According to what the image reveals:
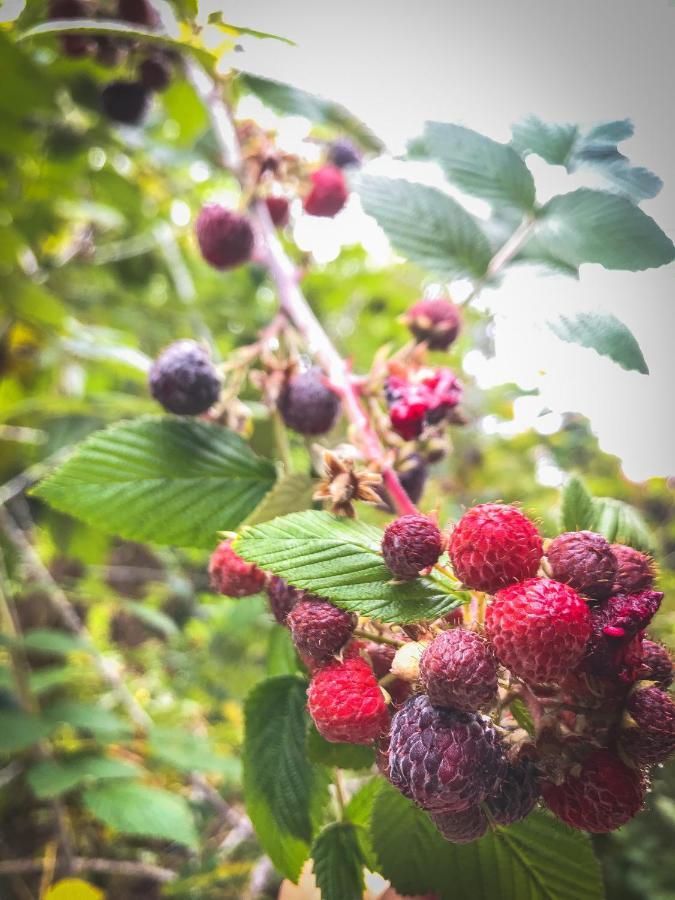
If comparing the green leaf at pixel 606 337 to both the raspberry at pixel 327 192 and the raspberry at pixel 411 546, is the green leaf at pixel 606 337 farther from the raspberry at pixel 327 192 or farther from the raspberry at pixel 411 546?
the raspberry at pixel 327 192

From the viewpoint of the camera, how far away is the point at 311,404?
0.61 metres

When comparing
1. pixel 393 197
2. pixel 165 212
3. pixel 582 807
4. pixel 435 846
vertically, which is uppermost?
pixel 393 197

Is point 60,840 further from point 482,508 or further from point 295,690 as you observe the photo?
point 482,508

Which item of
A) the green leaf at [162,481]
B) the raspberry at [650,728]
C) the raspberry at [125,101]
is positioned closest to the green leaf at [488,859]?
the raspberry at [650,728]

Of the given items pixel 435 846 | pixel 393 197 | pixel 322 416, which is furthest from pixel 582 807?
pixel 393 197

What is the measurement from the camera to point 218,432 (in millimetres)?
625

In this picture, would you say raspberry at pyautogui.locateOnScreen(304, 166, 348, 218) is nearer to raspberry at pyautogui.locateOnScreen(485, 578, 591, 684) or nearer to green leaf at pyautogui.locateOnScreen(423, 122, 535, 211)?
green leaf at pyautogui.locateOnScreen(423, 122, 535, 211)

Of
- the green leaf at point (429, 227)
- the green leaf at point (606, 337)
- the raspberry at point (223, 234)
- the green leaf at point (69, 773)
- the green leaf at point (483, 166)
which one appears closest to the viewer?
the green leaf at point (606, 337)

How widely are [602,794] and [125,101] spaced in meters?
1.22

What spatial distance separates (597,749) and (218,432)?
16.9 inches

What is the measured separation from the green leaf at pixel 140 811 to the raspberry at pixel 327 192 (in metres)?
1.05

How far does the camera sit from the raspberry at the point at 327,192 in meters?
0.83

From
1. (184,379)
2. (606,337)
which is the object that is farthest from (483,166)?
(184,379)

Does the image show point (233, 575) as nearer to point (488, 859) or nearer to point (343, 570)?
point (343, 570)
